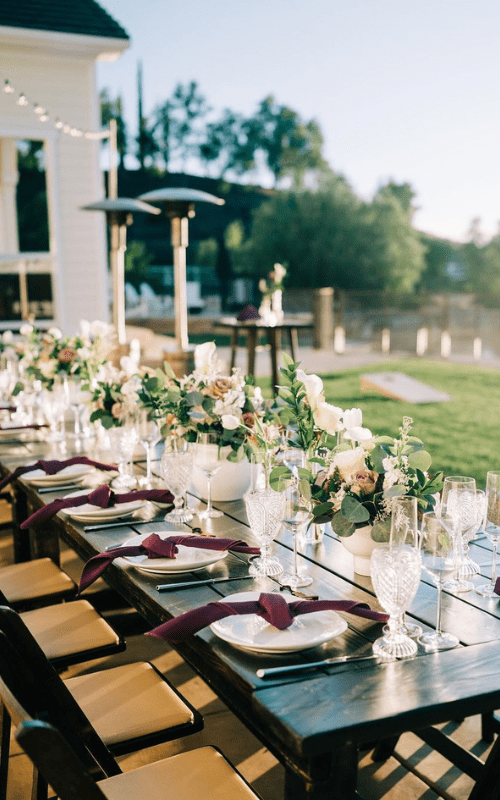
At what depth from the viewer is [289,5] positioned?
105ft

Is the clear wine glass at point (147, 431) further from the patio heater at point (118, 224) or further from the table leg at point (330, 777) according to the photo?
the patio heater at point (118, 224)

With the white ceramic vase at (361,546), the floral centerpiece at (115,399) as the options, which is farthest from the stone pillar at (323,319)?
the white ceramic vase at (361,546)

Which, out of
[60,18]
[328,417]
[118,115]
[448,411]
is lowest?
[448,411]

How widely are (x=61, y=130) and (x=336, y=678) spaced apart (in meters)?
8.09

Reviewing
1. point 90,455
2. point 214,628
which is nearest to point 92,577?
point 214,628

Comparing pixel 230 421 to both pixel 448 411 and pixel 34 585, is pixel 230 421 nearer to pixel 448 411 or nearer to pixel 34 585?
pixel 34 585

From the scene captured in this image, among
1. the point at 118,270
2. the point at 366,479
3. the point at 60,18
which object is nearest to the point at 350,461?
the point at 366,479

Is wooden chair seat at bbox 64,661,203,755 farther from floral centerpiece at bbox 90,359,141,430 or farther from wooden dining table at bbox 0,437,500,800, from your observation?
floral centerpiece at bbox 90,359,141,430

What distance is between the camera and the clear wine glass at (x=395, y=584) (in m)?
1.57

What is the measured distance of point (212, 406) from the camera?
2.70 meters

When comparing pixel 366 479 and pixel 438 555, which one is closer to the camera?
pixel 438 555

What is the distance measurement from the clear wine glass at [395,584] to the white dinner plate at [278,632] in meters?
0.10

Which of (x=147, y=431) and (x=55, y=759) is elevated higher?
(x=147, y=431)

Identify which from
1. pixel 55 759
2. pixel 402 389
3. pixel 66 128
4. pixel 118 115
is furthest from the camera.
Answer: pixel 118 115
